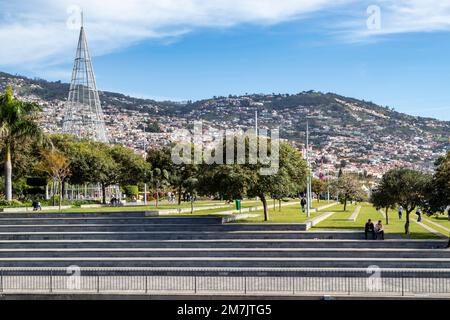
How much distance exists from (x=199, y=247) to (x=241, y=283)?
6.12m

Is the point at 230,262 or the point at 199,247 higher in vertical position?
the point at 199,247

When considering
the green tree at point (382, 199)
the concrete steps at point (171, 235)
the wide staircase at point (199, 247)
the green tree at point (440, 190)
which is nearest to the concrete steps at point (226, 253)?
the wide staircase at point (199, 247)

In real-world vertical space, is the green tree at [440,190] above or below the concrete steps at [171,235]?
above

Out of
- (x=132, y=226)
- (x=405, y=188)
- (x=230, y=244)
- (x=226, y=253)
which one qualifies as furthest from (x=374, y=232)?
(x=132, y=226)

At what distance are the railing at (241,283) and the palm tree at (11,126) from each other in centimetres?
1894

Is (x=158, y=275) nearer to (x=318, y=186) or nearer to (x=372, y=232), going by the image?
(x=372, y=232)

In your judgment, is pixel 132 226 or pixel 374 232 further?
pixel 132 226

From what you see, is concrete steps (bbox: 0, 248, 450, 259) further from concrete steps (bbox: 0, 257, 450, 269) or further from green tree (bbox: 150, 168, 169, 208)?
green tree (bbox: 150, 168, 169, 208)

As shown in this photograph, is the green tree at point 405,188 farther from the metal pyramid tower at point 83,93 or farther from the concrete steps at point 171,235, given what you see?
the metal pyramid tower at point 83,93

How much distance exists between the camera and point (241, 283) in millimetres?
20609

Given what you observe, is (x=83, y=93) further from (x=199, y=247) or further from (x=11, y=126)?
(x=199, y=247)

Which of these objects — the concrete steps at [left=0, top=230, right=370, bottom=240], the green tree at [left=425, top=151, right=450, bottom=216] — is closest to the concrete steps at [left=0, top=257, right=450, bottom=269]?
the concrete steps at [left=0, top=230, right=370, bottom=240]

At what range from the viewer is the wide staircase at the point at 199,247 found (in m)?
24.1
